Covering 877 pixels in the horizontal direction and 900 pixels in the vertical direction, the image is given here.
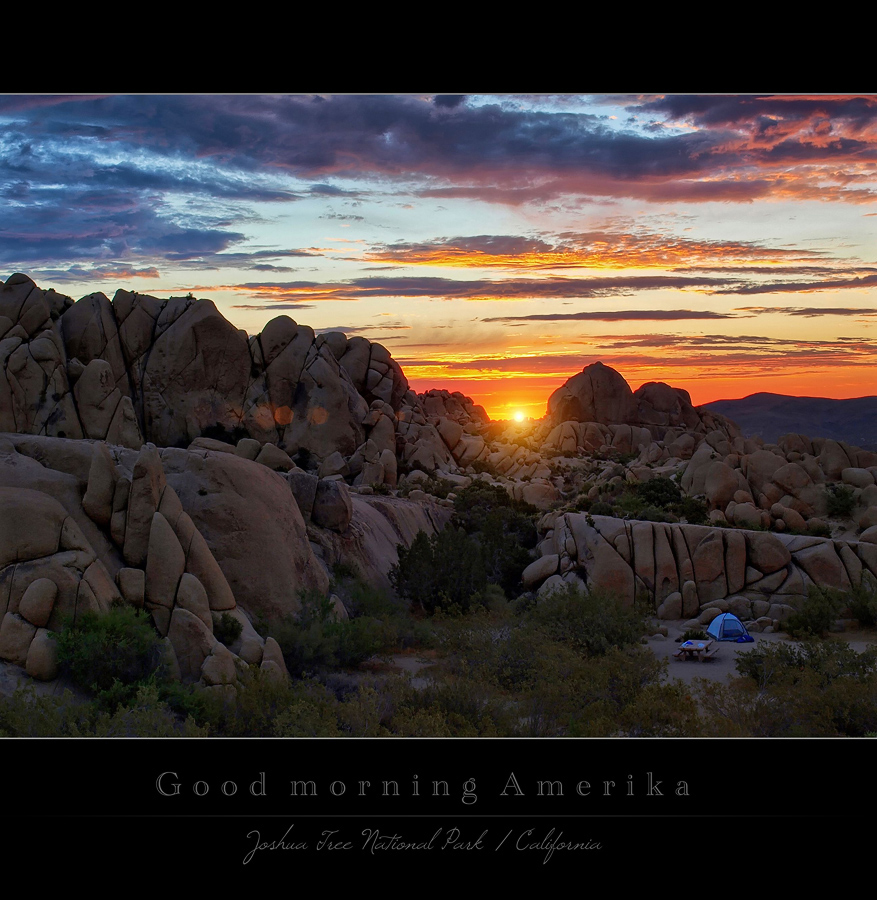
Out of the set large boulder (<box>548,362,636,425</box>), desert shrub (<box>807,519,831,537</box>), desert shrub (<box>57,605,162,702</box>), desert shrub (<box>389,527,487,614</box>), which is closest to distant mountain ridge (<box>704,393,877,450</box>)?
desert shrub (<box>807,519,831,537</box>)

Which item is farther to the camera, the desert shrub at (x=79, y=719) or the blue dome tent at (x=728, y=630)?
the blue dome tent at (x=728, y=630)

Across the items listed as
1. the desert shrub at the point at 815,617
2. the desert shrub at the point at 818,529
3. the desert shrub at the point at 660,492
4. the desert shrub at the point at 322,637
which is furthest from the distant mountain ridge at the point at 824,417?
the desert shrub at the point at 322,637

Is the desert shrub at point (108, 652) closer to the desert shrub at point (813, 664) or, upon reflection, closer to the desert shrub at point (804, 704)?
the desert shrub at point (804, 704)

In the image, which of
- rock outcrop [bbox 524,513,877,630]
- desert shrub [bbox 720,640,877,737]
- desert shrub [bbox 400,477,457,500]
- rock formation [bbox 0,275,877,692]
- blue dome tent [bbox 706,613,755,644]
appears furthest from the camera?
desert shrub [bbox 400,477,457,500]

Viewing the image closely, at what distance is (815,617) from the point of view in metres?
19.9

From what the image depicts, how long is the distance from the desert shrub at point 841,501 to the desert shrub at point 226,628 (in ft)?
96.3

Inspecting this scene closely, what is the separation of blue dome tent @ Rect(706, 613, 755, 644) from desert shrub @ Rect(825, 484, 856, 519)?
51.2ft

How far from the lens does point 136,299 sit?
49.4 m

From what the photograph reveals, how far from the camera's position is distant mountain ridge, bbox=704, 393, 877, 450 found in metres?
27.3

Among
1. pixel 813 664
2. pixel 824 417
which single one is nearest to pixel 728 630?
pixel 813 664

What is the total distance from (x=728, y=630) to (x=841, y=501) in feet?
54.4

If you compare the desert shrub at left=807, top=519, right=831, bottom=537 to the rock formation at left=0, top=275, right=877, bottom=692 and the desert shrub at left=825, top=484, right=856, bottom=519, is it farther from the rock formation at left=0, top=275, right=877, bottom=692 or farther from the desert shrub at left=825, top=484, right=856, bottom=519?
the desert shrub at left=825, top=484, right=856, bottom=519

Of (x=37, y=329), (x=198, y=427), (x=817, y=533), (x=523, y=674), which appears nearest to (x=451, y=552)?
(x=523, y=674)

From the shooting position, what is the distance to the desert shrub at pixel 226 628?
1312 cm
